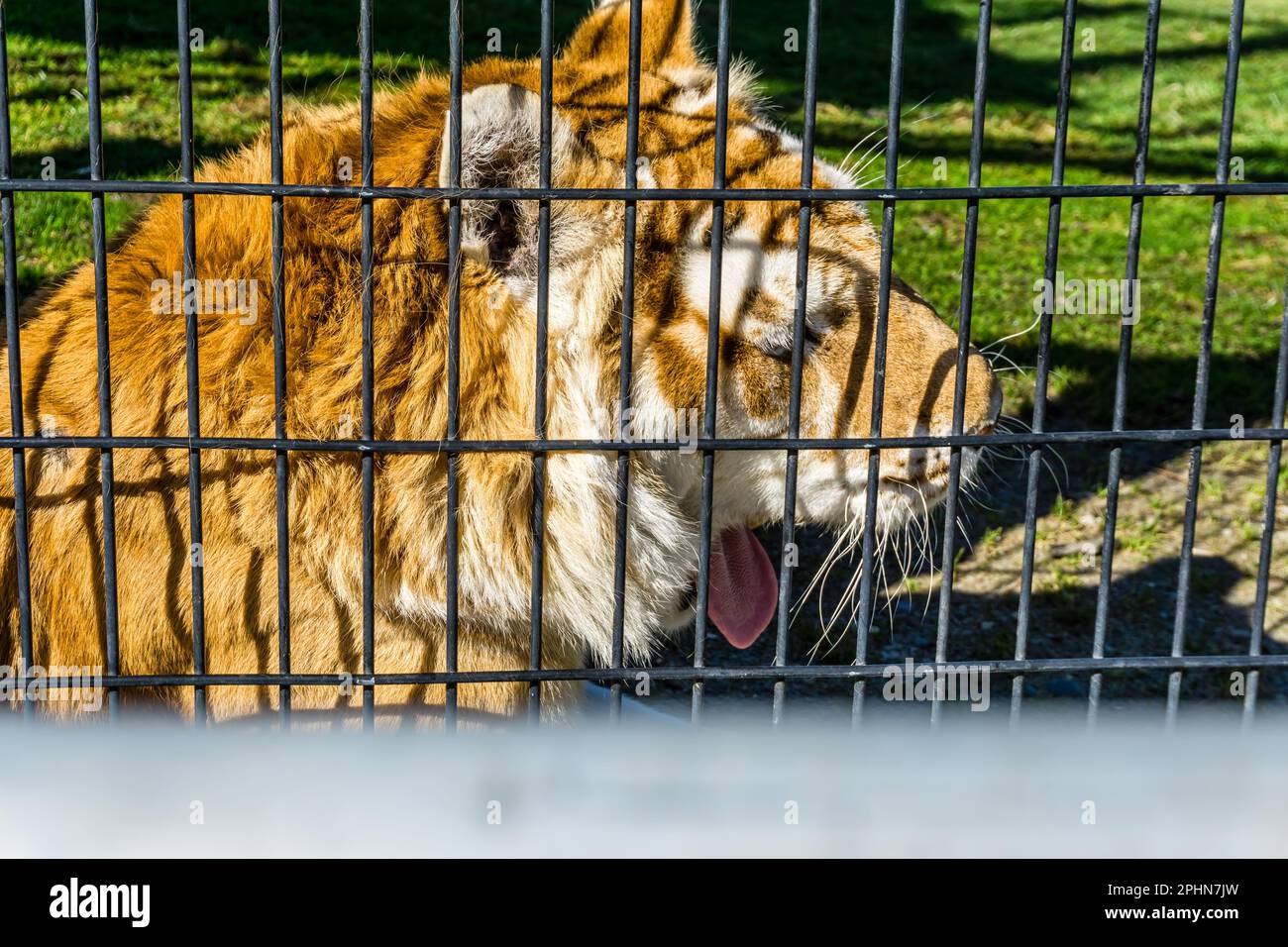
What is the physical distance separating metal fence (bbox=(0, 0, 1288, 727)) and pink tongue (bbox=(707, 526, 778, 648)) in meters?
1.09

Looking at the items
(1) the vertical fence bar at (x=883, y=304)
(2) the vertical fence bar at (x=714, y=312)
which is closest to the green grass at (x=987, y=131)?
(2) the vertical fence bar at (x=714, y=312)

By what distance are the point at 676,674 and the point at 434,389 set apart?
2.65 feet

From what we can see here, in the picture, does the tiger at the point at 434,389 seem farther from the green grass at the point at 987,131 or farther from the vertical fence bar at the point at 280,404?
the green grass at the point at 987,131

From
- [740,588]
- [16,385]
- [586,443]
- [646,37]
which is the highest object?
[646,37]

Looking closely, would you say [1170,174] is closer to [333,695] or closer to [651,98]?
[651,98]

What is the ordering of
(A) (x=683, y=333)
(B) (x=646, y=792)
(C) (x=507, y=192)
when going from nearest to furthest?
1. (B) (x=646, y=792)
2. (C) (x=507, y=192)
3. (A) (x=683, y=333)

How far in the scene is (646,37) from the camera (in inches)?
140

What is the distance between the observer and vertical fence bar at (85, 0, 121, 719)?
2.26m

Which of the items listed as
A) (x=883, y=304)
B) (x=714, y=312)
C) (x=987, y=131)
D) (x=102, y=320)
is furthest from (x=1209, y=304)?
(x=987, y=131)

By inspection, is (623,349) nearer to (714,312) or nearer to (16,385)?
(714,312)

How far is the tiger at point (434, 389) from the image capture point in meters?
2.80

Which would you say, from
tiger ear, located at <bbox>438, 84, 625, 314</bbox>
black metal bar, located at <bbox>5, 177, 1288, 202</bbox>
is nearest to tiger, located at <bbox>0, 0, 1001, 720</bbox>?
tiger ear, located at <bbox>438, 84, 625, 314</bbox>

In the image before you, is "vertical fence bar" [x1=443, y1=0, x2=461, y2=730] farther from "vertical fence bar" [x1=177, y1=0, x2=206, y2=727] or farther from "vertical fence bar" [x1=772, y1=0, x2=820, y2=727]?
"vertical fence bar" [x1=772, y1=0, x2=820, y2=727]
